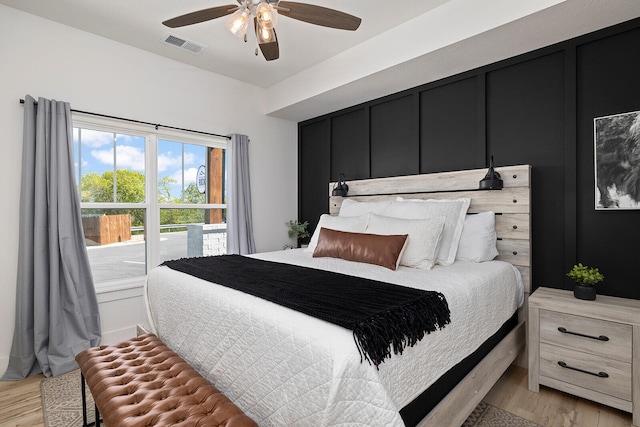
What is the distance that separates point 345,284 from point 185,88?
2.85 meters

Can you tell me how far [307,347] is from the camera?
1.12 m

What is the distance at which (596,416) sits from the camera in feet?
6.28

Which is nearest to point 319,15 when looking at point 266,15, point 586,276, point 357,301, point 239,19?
point 266,15

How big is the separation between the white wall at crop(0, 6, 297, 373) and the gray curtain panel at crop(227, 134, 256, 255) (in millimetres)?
207

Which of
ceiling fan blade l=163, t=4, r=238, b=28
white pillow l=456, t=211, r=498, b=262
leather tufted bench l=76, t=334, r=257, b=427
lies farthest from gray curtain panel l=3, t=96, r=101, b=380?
white pillow l=456, t=211, r=498, b=262

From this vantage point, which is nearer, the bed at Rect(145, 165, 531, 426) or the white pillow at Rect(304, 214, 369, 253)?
the bed at Rect(145, 165, 531, 426)

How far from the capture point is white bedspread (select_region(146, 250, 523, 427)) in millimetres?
1057

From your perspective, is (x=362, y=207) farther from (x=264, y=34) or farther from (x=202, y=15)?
(x=202, y=15)

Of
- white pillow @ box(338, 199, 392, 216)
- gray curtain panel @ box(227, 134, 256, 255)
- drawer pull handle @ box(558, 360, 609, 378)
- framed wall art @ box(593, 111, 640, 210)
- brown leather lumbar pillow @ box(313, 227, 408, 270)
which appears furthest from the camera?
gray curtain panel @ box(227, 134, 256, 255)

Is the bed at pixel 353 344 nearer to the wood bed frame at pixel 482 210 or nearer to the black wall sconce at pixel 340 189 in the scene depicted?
the wood bed frame at pixel 482 210

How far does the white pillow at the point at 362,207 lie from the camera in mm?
3073

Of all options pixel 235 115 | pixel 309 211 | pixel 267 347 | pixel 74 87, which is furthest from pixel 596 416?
pixel 74 87

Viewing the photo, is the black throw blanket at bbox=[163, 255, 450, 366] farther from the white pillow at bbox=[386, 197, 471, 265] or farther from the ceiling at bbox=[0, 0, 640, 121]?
the ceiling at bbox=[0, 0, 640, 121]

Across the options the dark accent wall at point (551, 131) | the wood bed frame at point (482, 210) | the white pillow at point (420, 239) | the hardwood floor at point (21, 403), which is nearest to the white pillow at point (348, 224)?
the white pillow at point (420, 239)
